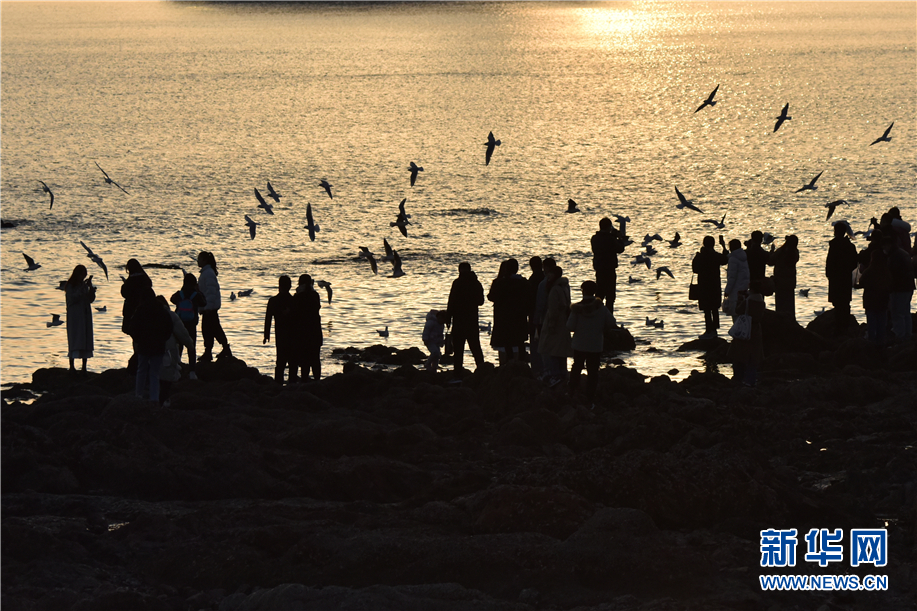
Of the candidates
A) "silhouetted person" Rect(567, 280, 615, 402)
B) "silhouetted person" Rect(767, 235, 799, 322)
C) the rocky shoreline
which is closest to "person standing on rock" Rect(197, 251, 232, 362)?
the rocky shoreline

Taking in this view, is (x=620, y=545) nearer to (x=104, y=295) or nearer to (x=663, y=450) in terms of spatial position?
(x=663, y=450)

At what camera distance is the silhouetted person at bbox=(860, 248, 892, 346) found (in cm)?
1642

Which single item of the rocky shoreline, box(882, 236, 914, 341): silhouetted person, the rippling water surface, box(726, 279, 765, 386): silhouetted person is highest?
the rippling water surface

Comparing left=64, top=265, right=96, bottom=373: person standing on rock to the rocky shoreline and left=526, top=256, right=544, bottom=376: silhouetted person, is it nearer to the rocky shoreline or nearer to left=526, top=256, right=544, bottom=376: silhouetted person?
the rocky shoreline

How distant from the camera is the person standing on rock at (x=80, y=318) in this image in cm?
1705

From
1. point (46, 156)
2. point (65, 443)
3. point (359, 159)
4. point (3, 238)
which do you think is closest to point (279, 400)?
point (65, 443)

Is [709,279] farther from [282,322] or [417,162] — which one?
[417,162]

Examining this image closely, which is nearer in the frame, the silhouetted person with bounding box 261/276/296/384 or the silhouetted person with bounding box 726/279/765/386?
the silhouetted person with bounding box 726/279/765/386

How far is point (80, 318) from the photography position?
17281 millimetres

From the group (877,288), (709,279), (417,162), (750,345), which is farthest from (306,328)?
(417,162)

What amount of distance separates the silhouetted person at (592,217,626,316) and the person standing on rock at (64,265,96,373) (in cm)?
754

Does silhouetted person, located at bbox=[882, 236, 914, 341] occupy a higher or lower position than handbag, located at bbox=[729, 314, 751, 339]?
higher

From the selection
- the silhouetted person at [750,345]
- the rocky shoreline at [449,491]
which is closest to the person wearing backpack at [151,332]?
the rocky shoreline at [449,491]

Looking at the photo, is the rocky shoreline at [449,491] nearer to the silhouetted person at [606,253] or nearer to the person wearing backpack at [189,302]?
the person wearing backpack at [189,302]
